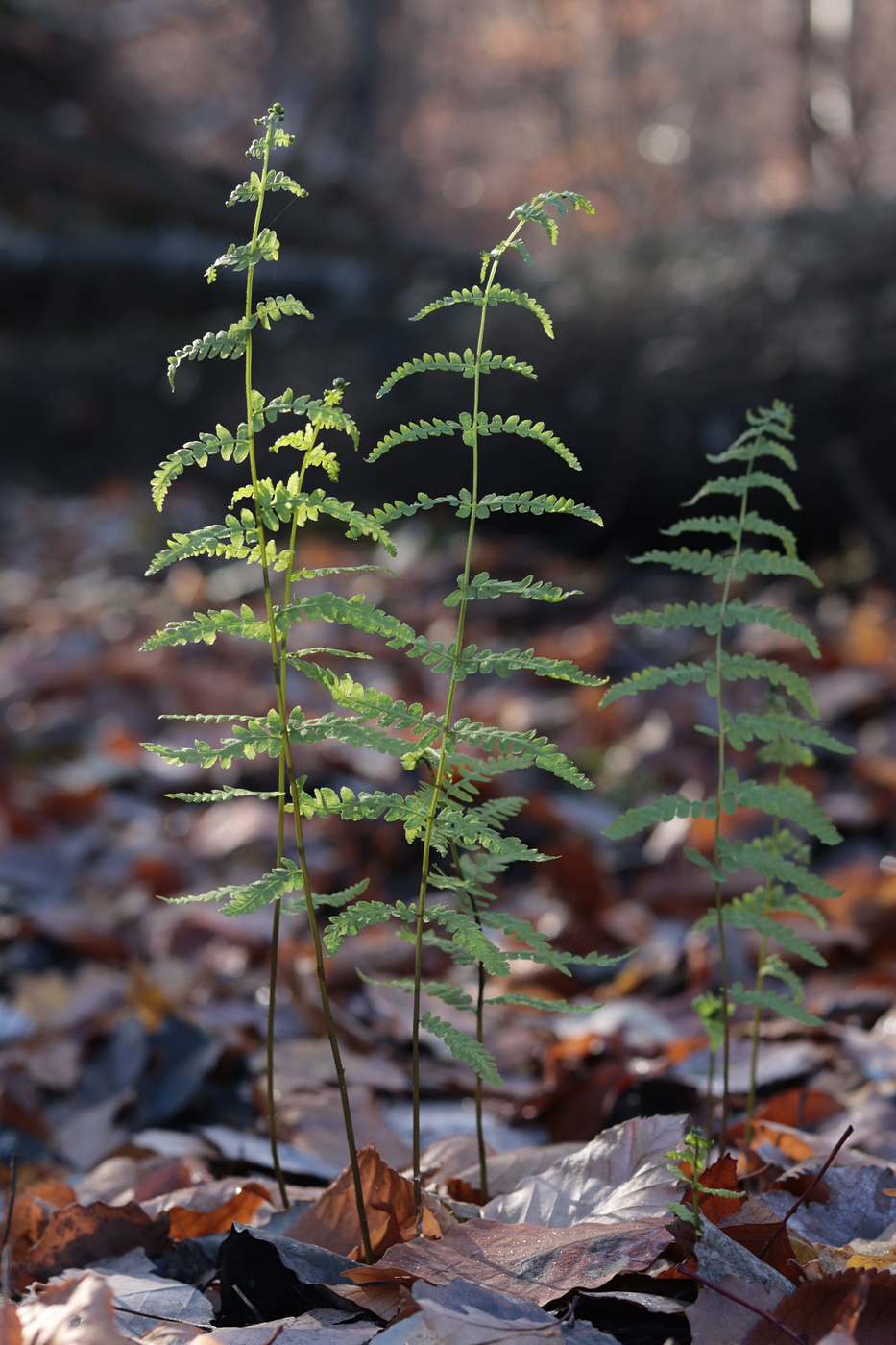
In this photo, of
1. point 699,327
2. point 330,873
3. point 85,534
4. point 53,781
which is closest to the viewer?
point 330,873

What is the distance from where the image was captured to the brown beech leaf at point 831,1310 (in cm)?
93

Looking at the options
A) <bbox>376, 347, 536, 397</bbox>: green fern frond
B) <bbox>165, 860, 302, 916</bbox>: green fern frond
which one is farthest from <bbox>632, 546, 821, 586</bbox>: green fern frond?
<bbox>165, 860, 302, 916</bbox>: green fern frond

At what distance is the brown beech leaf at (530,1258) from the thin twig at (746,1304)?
0.22 feet

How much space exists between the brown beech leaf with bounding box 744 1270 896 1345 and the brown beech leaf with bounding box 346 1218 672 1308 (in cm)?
11

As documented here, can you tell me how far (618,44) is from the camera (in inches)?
768

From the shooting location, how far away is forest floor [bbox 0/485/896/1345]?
101 cm

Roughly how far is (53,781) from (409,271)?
407 centimetres

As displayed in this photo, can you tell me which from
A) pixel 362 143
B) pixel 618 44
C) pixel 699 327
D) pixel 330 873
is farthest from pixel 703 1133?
pixel 618 44

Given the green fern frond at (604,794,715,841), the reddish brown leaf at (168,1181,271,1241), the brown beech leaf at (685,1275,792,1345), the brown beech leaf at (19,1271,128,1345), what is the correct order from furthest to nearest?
1. the reddish brown leaf at (168,1181,271,1241)
2. the green fern frond at (604,794,715,841)
3. the brown beech leaf at (685,1275,792,1345)
4. the brown beech leaf at (19,1271,128,1345)

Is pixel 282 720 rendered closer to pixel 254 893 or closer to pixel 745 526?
pixel 254 893

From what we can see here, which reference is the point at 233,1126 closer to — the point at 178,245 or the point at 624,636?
the point at 624,636

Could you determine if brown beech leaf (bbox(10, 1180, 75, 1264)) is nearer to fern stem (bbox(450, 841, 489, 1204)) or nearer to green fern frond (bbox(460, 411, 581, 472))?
fern stem (bbox(450, 841, 489, 1204))

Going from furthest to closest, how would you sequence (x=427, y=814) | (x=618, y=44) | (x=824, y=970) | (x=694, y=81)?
(x=694, y=81) < (x=618, y=44) < (x=824, y=970) < (x=427, y=814)

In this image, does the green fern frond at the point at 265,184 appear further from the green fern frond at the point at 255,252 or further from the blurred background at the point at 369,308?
the blurred background at the point at 369,308
